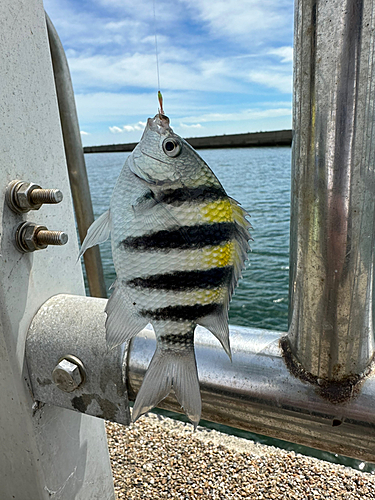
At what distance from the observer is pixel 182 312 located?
1009mm

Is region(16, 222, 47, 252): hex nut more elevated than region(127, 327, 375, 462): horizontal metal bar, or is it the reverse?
region(16, 222, 47, 252): hex nut

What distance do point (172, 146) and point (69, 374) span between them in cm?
116

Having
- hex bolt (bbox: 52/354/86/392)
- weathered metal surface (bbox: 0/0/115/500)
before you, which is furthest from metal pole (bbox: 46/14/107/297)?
hex bolt (bbox: 52/354/86/392)

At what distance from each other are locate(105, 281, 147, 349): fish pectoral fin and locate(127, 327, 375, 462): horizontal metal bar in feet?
1.94

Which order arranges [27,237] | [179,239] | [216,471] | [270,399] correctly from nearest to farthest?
[179,239]
[270,399]
[27,237]
[216,471]

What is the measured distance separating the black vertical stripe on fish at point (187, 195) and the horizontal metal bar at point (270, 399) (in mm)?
804

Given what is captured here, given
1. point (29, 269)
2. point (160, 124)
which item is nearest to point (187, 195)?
point (160, 124)

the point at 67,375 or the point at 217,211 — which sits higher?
the point at 217,211

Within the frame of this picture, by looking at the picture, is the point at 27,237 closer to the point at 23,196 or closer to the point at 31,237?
the point at 31,237

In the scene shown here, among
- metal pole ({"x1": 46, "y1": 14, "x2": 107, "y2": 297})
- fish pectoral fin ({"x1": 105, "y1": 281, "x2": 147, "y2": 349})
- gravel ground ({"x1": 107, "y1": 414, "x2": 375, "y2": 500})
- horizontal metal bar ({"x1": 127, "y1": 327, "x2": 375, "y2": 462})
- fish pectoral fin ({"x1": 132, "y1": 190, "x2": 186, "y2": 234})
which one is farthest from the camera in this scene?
gravel ground ({"x1": 107, "y1": 414, "x2": 375, "y2": 500})

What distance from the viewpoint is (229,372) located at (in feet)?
4.99

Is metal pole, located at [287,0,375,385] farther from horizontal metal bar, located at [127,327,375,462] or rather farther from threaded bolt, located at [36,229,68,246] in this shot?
threaded bolt, located at [36,229,68,246]

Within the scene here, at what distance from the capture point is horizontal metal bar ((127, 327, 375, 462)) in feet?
4.52

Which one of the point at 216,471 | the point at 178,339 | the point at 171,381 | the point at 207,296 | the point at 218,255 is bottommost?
the point at 216,471
